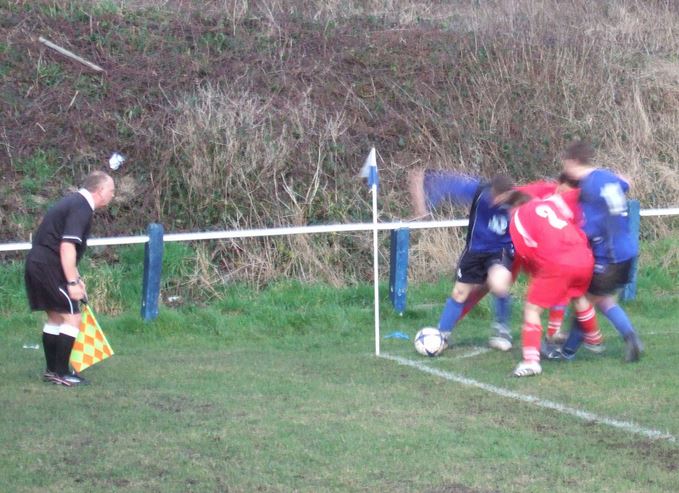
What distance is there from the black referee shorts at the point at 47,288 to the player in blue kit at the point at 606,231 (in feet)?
14.0

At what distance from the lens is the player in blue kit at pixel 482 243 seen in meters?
9.23

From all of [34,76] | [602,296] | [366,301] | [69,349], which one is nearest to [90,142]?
[34,76]

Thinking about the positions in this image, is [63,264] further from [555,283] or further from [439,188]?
[555,283]

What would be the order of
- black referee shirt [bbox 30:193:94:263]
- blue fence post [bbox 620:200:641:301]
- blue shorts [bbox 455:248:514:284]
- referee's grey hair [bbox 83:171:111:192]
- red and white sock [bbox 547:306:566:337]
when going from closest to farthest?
black referee shirt [bbox 30:193:94:263] → referee's grey hair [bbox 83:171:111:192] → red and white sock [bbox 547:306:566:337] → blue shorts [bbox 455:248:514:284] → blue fence post [bbox 620:200:641:301]

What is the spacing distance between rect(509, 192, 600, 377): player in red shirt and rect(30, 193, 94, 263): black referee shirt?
351 cm

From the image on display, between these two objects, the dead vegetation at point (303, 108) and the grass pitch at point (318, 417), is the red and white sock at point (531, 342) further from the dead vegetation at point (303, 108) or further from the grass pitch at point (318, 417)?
the dead vegetation at point (303, 108)

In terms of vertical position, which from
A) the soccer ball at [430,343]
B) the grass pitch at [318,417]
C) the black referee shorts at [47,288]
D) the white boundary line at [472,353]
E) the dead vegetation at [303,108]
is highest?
the dead vegetation at [303,108]

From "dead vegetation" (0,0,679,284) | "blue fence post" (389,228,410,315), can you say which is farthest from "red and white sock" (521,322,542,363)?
"dead vegetation" (0,0,679,284)

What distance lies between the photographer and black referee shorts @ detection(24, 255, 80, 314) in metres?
8.05

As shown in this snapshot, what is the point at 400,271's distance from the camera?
11641mm

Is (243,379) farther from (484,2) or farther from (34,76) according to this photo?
(484,2)

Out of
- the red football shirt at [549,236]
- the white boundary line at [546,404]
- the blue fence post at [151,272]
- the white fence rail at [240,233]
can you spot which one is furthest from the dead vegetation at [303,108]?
the red football shirt at [549,236]

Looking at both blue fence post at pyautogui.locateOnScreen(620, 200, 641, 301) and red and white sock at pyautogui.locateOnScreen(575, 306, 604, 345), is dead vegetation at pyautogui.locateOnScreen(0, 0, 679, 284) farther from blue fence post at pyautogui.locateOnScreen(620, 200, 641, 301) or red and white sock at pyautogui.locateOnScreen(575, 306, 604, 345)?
red and white sock at pyautogui.locateOnScreen(575, 306, 604, 345)

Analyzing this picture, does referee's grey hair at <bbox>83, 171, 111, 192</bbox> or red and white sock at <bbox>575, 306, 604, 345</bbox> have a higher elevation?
referee's grey hair at <bbox>83, 171, 111, 192</bbox>
